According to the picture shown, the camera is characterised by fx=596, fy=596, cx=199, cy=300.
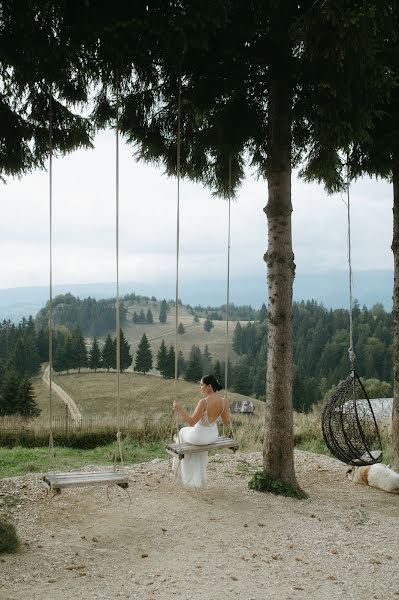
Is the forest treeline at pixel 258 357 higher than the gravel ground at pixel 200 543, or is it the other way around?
the gravel ground at pixel 200 543

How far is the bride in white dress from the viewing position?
7.64 m

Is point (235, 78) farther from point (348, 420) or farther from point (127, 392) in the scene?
point (127, 392)

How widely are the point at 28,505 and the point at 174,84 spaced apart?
5922mm

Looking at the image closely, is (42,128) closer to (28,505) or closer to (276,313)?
(276,313)

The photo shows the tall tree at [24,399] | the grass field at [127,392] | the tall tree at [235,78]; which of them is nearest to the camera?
the tall tree at [235,78]

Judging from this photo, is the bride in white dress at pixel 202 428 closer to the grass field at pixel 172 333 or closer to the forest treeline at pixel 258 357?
the forest treeline at pixel 258 357

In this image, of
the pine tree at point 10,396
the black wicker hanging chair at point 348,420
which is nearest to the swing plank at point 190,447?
the black wicker hanging chair at point 348,420

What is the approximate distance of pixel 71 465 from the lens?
11336 millimetres

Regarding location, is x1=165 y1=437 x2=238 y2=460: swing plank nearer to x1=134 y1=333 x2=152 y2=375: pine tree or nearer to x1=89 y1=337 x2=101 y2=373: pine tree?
x1=89 y1=337 x2=101 y2=373: pine tree

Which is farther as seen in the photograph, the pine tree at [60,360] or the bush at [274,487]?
the pine tree at [60,360]

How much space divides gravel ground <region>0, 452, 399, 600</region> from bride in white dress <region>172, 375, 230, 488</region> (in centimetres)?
25

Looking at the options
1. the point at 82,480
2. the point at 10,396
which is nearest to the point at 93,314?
the point at 10,396

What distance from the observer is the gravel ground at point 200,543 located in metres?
5.04

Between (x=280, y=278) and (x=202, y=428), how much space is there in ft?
7.29
